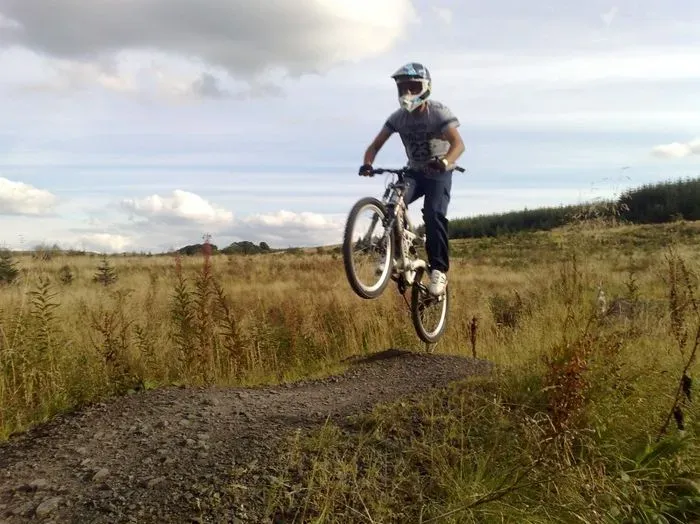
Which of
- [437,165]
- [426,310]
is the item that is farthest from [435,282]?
[437,165]

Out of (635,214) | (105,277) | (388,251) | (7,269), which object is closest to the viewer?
(388,251)

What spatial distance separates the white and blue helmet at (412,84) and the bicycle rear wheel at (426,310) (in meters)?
1.91

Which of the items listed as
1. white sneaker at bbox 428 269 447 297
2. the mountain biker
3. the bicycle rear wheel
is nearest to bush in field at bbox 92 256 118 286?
the bicycle rear wheel

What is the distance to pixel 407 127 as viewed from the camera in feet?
21.3

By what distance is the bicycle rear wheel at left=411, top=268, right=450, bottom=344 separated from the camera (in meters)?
6.99

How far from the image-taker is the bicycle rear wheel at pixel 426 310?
6.99 metres

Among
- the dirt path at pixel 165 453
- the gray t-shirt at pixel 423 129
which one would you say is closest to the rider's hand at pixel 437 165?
the gray t-shirt at pixel 423 129

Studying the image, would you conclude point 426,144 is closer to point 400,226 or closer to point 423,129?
point 423,129

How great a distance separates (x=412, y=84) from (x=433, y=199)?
47.3 inches

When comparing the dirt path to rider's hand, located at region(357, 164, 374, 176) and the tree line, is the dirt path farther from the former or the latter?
the tree line

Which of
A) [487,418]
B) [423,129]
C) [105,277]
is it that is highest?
[423,129]

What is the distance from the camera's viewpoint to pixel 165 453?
12.9ft

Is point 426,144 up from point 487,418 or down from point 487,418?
up

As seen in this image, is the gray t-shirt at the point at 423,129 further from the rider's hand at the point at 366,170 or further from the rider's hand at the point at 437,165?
the rider's hand at the point at 366,170
